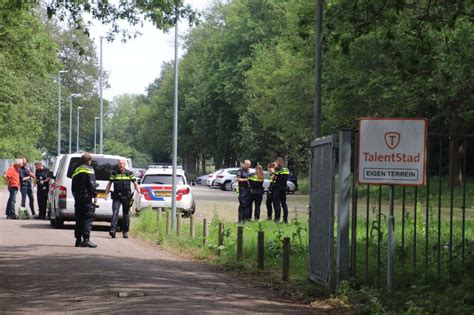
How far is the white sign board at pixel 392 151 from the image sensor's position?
10.9 m

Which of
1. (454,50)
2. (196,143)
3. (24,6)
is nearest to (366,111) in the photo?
(454,50)

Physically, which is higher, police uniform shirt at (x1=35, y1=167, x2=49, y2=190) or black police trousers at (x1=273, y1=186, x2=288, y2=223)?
police uniform shirt at (x1=35, y1=167, x2=49, y2=190)

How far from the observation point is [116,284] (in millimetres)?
12383

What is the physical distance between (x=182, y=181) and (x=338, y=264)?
19.3 metres

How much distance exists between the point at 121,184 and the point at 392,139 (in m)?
11.0

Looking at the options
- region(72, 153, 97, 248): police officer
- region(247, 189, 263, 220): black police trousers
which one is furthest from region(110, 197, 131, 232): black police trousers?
region(247, 189, 263, 220): black police trousers

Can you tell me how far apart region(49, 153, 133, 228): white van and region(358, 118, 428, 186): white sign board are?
41.7ft

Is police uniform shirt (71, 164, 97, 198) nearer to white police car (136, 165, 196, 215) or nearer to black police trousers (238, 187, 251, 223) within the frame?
black police trousers (238, 187, 251, 223)

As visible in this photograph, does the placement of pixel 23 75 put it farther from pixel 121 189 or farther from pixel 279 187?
pixel 121 189

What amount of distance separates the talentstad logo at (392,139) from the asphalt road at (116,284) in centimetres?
214

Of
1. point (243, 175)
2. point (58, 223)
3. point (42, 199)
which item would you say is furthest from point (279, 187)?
point (42, 199)

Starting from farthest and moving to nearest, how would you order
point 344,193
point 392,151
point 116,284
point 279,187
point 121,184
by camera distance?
point 279,187
point 121,184
point 116,284
point 344,193
point 392,151

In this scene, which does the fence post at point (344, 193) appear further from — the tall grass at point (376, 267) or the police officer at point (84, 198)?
the police officer at point (84, 198)

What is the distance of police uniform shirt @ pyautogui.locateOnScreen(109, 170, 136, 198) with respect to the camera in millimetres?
21031
